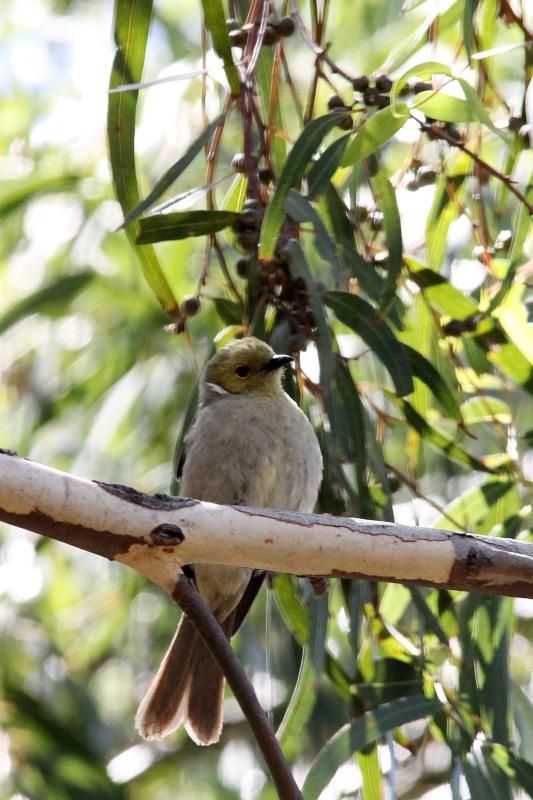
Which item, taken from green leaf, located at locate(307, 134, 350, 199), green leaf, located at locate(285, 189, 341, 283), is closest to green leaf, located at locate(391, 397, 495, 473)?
green leaf, located at locate(285, 189, 341, 283)

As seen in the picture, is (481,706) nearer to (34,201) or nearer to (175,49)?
(34,201)

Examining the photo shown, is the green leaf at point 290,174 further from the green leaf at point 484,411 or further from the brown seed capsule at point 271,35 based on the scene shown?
the green leaf at point 484,411

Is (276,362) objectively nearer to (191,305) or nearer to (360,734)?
(191,305)

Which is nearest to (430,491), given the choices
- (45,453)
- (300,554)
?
(45,453)

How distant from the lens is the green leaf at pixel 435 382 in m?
2.96

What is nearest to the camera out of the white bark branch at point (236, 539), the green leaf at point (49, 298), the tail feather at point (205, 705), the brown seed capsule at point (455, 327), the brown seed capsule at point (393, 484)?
the white bark branch at point (236, 539)

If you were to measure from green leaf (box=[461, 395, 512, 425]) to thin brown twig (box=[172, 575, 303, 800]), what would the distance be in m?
1.47

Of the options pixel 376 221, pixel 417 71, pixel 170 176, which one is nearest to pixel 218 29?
pixel 170 176

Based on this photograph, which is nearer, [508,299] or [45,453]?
[508,299]

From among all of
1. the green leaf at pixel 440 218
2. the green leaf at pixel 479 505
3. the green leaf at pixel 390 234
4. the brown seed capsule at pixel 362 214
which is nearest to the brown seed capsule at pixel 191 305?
the green leaf at pixel 390 234

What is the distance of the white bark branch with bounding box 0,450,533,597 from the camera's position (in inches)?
75.9

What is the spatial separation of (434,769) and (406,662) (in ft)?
7.44

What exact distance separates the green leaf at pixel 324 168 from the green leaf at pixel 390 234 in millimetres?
141

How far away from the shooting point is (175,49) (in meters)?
5.13
